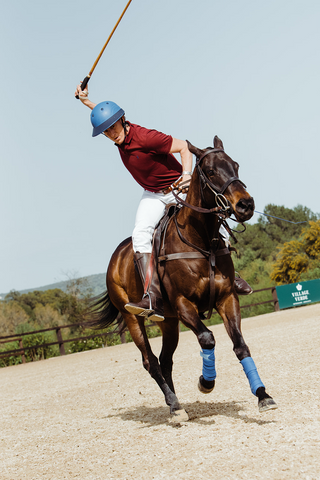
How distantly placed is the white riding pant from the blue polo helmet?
39.0 inches

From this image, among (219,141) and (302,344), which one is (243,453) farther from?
(302,344)

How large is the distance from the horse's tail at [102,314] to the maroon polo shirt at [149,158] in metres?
3.01

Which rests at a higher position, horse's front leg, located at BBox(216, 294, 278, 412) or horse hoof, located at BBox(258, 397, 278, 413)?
horse's front leg, located at BBox(216, 294, 278, 412)

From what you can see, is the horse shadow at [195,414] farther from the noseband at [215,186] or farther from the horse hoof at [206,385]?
the noseband at [215,186]

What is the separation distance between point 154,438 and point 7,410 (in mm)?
5645

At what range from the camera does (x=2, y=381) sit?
51.7 ft

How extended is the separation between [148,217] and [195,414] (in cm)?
261

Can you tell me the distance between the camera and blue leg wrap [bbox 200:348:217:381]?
512cm

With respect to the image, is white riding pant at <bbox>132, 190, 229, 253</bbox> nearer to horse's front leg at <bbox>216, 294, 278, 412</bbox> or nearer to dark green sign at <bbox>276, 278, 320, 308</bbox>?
horse's front leg at <bbox>216, 294, 278, 412</bbox>

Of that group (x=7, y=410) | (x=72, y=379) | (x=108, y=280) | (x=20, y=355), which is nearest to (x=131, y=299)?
(x=108, y=280)

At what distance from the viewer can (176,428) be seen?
18.1 ft

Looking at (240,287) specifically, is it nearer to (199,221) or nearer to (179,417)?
(199,221)

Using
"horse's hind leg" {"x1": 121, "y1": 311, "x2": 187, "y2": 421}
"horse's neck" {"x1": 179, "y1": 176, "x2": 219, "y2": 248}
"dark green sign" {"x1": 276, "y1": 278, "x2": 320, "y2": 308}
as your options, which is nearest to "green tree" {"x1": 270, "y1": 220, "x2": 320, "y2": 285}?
"dark green sign" {"x1": 276, "y1": 278, "x2": 320, "y2": 308}

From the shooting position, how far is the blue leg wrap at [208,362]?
16.8 ft
